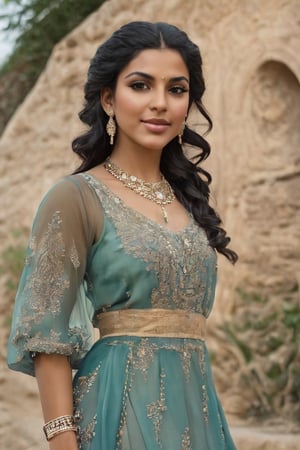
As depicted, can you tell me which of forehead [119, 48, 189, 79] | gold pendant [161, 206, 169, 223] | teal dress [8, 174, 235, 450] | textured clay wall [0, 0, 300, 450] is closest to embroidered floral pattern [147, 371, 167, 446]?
teal dress [8, 174, 235, 450]

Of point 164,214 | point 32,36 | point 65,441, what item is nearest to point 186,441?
point 65,441

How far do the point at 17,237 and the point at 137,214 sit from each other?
Answer: 5.24 metres

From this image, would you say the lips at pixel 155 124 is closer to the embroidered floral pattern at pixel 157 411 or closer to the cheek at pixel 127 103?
the cheek at pixel 127 103

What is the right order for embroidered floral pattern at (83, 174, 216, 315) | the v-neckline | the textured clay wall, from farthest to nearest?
1. the textured clay wall
2. the v-neckline
3. embroidered floral pattern at (83, 174, 216, 315)

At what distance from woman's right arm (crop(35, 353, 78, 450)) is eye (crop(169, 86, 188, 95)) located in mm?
772

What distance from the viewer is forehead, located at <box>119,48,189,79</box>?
2867 millimetres

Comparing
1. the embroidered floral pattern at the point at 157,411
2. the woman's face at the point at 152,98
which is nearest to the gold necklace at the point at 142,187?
the woman's face at the point at 152,98

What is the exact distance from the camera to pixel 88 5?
875 cm

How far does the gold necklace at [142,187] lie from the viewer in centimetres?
297

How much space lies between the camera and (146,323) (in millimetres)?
2781

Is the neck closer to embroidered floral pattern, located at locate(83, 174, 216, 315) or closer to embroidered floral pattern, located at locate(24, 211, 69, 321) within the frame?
embroidered floral pattern, located at locate(83, 174, 216, 315)

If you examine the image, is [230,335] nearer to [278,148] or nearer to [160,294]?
[278,148]

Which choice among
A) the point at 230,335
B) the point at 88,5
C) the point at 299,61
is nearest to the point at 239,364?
the point at 230,335

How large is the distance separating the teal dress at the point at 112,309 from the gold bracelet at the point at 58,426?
0.05 metres
